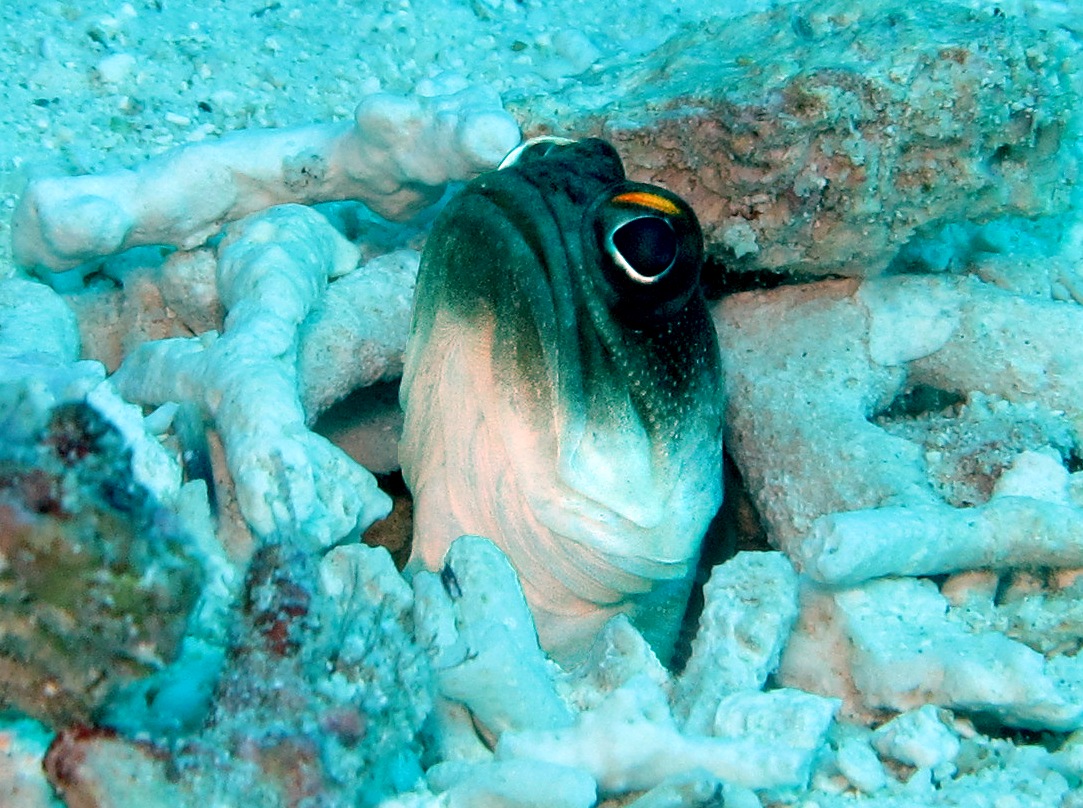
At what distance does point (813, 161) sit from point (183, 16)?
3.35 metres

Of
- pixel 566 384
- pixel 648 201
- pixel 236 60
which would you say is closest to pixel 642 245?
pixel 648 201

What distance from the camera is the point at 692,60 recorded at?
148 inches

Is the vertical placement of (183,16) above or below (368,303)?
above

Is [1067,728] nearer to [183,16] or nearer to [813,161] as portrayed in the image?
[813,161]

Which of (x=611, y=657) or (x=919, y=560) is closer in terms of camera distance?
(x=611, y=657)

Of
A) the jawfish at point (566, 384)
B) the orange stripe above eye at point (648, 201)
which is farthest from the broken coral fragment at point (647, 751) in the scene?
the orange stripe above eye at point (648, 201)

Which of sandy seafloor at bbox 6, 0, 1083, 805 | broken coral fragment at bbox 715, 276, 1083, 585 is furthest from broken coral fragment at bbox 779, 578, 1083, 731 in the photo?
sandy seafloor at bbox 6, 0, 1083, 805

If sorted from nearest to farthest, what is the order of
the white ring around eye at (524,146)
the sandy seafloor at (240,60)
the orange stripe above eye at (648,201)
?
the orange stripe above eye at (648,201) → the white ring around eye at (524,146) → the sandy seafloor at (240,60)

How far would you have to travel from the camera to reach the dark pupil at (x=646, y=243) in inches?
92.7

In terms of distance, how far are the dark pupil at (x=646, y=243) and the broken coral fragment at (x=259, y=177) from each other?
114cm

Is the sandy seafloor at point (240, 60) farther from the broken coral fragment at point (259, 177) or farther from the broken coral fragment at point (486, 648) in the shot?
the broken coral fragment at point (486, 648)

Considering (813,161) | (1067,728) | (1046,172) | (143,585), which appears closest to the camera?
(143,585)

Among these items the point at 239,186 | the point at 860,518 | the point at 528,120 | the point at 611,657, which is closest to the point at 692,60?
the point at 528,120

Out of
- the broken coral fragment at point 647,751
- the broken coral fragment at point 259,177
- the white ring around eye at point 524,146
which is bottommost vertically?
the broken coral fragment at point 647,751
